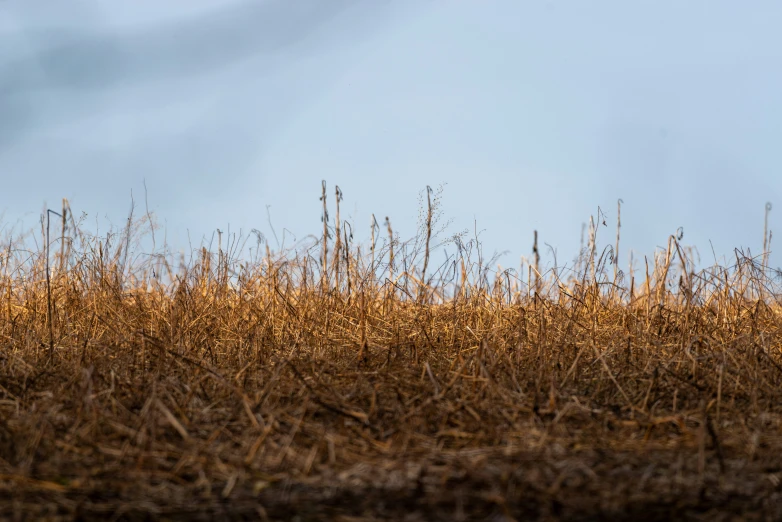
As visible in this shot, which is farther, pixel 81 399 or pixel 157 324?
pixel 157 324

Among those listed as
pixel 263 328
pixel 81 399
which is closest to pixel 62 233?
pixel 263 328

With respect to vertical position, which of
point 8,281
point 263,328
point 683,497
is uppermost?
point 8,281

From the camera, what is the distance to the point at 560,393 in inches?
106

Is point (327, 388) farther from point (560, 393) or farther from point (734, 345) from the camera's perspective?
point (734, 345)

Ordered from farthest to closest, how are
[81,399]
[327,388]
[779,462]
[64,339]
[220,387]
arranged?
1. [64,339]
2. [220,387]
3. [327,388]
4. [81,399]
5. [779,462]

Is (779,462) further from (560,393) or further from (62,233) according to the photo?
(62,233)

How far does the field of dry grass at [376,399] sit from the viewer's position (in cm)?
172

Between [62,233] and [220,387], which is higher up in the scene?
[62,233]

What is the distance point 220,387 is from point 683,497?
162 cm

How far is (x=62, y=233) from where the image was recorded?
4316mm

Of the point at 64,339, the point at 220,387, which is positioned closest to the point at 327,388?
the point at 220,387

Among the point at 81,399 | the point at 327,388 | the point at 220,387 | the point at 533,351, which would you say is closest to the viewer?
the point at 81,399

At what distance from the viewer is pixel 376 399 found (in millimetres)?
2555

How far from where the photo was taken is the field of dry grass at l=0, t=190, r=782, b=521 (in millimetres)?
1719
